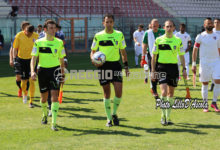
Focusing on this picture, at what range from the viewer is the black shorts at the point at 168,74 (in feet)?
25.5

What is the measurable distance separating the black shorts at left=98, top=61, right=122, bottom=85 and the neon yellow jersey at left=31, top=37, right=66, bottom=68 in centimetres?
88

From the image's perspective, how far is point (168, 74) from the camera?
779 centimetres

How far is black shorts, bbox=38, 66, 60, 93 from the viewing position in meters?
7.55

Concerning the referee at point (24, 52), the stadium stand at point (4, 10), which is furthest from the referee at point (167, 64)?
the stadium stand at point (4, 10)

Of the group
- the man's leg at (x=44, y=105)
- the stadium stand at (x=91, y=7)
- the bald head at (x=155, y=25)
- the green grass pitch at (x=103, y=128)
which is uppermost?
the stadium stand at (x=91, y=7)

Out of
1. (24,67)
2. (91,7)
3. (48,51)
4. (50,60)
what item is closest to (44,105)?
(50,60)

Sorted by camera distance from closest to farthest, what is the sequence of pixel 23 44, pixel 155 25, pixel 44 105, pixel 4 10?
pixel 44 105
pixel 155 25
pixel 23 44
pixel 4 10

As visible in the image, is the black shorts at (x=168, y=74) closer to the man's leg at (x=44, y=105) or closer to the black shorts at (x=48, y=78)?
the black shorts at (x=48, y=78)

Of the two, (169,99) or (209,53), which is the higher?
(209,53)

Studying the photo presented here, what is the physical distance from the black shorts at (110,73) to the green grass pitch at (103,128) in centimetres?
96

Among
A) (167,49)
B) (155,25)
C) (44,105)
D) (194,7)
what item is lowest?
(44,105)

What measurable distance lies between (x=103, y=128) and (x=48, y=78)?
148 centimetres

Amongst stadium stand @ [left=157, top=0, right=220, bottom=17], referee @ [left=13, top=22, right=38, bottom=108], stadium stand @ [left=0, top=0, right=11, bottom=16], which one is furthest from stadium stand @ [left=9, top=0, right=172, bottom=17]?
referee @ [left=13, top=22, right=38, bottom=108]

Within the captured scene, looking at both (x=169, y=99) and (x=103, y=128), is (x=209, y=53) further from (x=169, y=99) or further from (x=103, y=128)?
(x=103, y=128)
